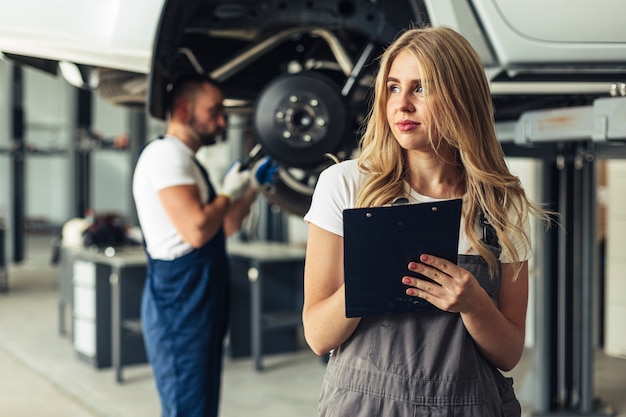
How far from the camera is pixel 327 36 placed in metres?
2.80

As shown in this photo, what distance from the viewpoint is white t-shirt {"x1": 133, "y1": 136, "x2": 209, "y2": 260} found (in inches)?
96.4

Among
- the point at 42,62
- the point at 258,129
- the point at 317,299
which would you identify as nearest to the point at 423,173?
the point at 317,299

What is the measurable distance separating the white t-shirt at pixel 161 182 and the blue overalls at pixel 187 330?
0.05 m

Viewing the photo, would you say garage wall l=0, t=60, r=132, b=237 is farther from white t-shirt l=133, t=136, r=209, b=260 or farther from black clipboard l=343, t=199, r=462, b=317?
black clipboard l=343, t=199, r=462, b=317

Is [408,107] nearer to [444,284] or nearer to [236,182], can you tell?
[444,284]

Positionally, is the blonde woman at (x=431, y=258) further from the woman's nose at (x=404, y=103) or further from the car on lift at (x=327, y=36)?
the car on lift at (x=327, y=36)

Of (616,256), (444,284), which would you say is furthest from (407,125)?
(616,256)

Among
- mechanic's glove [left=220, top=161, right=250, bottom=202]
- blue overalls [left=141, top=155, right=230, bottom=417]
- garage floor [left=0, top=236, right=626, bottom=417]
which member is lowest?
garage floor [left=0, top=236, right=626, bottom=417]

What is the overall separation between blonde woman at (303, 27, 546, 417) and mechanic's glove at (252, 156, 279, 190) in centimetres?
156

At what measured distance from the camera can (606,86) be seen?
2.43 m

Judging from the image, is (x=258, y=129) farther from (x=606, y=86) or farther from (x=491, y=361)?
(x=491, y=361)

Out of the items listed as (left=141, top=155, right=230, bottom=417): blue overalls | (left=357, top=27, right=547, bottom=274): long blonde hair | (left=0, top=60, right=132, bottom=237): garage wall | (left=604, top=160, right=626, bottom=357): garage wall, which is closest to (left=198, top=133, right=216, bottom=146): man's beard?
(left=141, top=155, right=230, bottom=417): blue overalls

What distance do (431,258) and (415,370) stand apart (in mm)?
197

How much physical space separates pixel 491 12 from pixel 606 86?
0.49m
